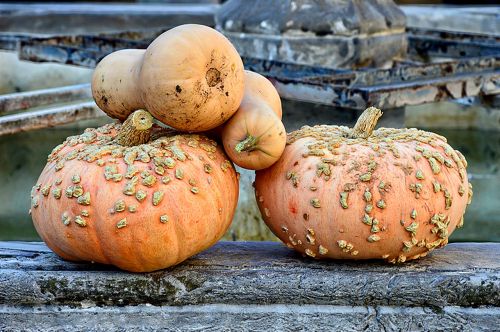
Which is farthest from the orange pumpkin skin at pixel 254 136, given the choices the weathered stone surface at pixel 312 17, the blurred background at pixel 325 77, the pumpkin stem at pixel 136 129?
the weathered stone surface at pixel 312 17

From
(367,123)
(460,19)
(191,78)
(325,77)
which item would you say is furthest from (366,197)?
(460,19)

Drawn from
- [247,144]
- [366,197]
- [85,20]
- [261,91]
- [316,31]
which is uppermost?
[85,20]

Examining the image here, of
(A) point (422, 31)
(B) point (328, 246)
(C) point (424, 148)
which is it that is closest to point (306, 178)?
(B) point (328, 246)

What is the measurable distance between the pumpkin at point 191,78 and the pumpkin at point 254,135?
1.5 inches

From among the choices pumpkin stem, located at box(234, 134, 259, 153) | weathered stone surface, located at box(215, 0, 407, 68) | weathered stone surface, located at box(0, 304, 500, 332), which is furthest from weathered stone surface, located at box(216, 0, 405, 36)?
weathered stone surface, located at box(0, 304, 500, 332)

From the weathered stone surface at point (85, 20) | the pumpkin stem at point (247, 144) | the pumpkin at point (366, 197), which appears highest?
the weathered stone surface at point (85, 20)

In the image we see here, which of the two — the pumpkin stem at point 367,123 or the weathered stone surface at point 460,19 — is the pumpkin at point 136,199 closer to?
the pumpkin stem at point 367,123

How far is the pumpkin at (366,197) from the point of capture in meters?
1.96

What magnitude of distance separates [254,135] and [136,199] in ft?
1.03

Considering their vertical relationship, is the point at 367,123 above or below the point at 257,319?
above

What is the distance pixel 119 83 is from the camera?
6.83 ft

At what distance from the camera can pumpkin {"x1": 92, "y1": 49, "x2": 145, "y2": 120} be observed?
206cm

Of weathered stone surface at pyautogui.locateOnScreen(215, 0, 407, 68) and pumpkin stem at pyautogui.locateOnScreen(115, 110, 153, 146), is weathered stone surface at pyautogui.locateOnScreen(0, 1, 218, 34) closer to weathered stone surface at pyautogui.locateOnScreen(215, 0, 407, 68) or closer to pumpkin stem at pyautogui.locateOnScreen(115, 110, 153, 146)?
weathered stone surface at pyautogui.locateOnScreen(215, 0, 407, 68)

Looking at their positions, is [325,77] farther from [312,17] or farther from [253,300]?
[253,300]
